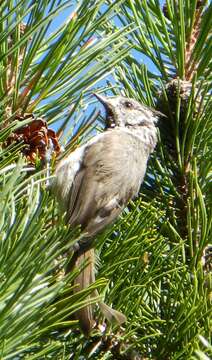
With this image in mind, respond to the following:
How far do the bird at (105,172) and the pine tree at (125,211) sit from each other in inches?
5.8

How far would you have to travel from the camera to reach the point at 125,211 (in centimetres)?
352

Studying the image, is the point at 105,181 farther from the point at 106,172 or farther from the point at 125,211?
the point at 125,211

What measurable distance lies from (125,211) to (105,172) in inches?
22.9

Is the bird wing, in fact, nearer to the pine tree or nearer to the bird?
the bird

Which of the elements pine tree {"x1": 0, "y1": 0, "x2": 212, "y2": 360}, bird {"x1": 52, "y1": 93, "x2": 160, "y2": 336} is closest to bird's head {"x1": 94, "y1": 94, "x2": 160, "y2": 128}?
bird {"x1": 52, "y1": 93, "x2": 160, "y2": 336}

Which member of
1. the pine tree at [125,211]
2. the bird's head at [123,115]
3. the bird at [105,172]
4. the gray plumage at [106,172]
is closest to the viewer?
the pine tree at [125,211]

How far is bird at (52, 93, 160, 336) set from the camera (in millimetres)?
3482

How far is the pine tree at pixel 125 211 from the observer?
190 cm

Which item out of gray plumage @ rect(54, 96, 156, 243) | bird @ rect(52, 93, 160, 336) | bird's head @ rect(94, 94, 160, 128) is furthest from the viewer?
bird's head @ rect(94, 94, 160, 128)

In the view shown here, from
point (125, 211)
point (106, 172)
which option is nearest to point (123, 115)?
point (106, 172)

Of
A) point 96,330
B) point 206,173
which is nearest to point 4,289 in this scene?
point 96,330

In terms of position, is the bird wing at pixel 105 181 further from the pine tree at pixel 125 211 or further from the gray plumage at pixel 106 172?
the pine tree at pixel 125 211

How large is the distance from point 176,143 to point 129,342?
0.92 metres

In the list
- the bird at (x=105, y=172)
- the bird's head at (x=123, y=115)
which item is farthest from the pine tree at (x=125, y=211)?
the bird's head at (x=123, y=115)
